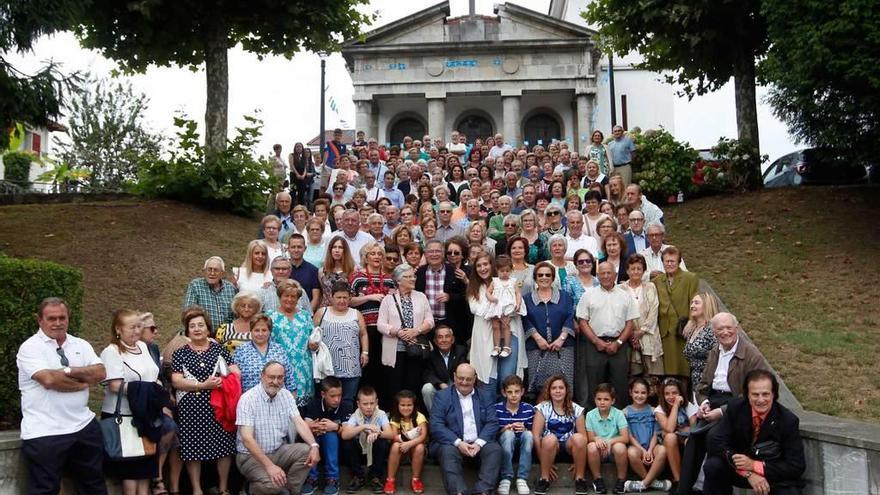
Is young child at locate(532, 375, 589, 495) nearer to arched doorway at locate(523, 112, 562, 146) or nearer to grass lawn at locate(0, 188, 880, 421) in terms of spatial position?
grass lawn at locate(0, 188, 880, 421)

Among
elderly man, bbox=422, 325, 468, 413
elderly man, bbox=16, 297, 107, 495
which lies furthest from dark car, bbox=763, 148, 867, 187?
elderly man, bbox=16, 297, 107, 495

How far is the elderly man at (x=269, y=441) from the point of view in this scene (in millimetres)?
7262

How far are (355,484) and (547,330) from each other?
2556 millimetres

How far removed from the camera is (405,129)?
35.2 meters

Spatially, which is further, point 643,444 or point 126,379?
point 643,444

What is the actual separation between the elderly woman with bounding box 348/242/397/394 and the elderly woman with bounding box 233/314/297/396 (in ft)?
3.88

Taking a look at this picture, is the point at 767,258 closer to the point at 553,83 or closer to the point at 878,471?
the point at 878,471

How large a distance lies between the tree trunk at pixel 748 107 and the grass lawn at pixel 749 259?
2.55 feet

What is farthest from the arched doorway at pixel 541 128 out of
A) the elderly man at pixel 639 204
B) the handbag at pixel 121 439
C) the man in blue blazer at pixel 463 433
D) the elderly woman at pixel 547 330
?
the handbag at pixel 121 439

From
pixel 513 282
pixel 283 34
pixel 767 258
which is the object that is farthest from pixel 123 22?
pixel 767 258

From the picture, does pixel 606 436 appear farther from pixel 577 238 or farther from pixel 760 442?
pixel 577 238

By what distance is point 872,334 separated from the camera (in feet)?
34.0

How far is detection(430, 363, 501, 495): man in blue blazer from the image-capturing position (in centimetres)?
759

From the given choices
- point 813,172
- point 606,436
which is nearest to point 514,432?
point 606,436
